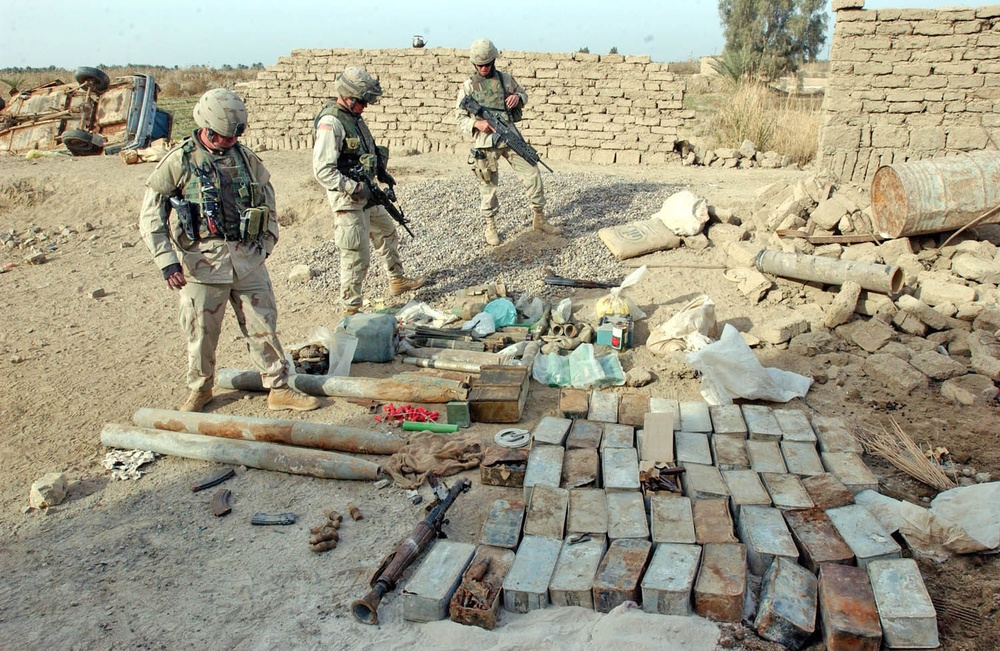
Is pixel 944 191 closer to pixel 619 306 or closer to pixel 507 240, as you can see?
pixel 619 306

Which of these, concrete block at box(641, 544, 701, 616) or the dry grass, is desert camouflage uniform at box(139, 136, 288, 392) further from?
the dry grass

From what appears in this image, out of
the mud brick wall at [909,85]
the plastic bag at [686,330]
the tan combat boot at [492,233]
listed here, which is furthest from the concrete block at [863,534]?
the mud brick wall at [909,85]

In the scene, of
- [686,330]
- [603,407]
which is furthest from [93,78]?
[603,407]

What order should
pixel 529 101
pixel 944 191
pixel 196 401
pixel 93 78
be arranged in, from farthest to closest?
pixel 93 78, pixel 529 101, pixel 944 191, pixel 196 401

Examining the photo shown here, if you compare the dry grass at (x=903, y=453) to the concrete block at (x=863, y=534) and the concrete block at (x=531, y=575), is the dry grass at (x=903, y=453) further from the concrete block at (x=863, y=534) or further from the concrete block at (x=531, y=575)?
the concrete block at (x=531, y=575)

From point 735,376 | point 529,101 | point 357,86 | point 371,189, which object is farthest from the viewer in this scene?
point 529,101

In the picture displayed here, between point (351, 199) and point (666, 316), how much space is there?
286cm

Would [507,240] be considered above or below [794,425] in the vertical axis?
above

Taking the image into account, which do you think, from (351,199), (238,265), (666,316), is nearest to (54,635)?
(238,265)

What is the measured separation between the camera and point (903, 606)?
9.12 ft

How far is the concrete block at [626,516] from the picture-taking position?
131 inches

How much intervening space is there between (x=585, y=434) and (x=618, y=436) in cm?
20

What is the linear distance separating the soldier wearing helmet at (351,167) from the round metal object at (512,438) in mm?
2458

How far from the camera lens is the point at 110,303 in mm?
7332
